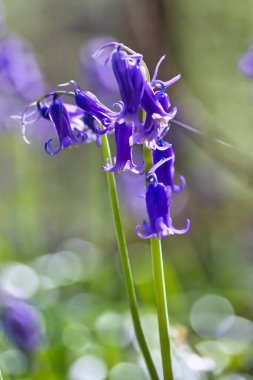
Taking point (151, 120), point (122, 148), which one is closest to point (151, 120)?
point (151, 120)

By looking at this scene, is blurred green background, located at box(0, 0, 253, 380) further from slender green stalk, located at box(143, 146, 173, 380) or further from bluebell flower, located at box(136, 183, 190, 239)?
bluebell flower, located at box(136, 183, 190, 239)

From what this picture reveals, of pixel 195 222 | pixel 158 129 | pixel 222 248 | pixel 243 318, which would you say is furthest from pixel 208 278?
pixel 158 129

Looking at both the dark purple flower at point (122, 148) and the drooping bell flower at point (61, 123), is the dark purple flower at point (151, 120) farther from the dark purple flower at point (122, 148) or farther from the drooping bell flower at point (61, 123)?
the drooping bell flower at point (61, 123)

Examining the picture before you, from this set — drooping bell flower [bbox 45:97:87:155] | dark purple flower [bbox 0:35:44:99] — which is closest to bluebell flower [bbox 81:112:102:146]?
drooping bell flower [bbox 45:97:87:155]

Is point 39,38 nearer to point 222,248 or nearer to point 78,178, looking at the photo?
point 78,178

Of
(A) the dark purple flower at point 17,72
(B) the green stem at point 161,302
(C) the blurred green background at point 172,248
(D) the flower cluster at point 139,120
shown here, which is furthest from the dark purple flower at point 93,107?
(A) the dark purple flower at point 17,72

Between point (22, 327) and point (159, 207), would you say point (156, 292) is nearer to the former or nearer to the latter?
point (159, 207)
